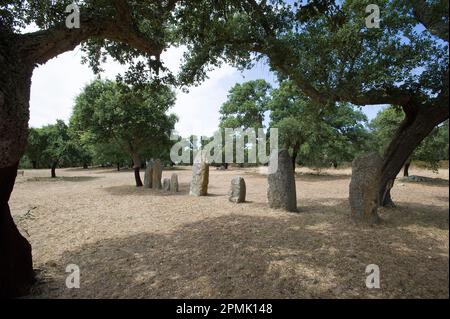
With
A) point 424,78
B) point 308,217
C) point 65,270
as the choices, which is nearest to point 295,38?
point 424,78

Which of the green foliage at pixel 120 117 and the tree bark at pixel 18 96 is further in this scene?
the green foliage at pixel 120 117

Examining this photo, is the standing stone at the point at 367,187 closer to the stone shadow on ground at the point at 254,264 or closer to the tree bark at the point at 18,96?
the stone shadow on ground at the point at 254,264

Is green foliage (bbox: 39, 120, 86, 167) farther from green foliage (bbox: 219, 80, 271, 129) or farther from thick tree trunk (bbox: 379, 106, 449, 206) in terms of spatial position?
thick tree trunk (bbox: 379, 106, 449, 206)

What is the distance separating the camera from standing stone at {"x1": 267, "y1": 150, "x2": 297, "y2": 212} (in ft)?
28.5

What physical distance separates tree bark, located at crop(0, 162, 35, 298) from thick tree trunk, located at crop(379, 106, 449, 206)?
939cm

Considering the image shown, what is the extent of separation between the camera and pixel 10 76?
324 cm

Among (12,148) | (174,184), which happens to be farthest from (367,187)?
(174,184)

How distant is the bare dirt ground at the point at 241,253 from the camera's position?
3369 millimetres

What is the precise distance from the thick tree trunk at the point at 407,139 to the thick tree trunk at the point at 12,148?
29.5ft

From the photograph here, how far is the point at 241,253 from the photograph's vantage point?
16.2 ft

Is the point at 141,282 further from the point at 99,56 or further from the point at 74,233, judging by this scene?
the point at 99,56

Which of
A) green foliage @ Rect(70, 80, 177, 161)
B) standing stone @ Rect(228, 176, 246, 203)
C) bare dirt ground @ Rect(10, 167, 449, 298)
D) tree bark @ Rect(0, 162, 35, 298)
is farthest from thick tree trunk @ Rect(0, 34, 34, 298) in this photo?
green foliage @ Rect(70, 80, 177, 161)

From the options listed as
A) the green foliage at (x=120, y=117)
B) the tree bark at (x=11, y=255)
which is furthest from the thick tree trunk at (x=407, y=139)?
the green foliage at (x=120, y=117)

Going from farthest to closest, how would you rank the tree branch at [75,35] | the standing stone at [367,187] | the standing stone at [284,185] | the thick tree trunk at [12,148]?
the standing stone at [284,185], the standing stone at [367,187], the tree branch at [75,35], the thick tree trunk at [12,148]
